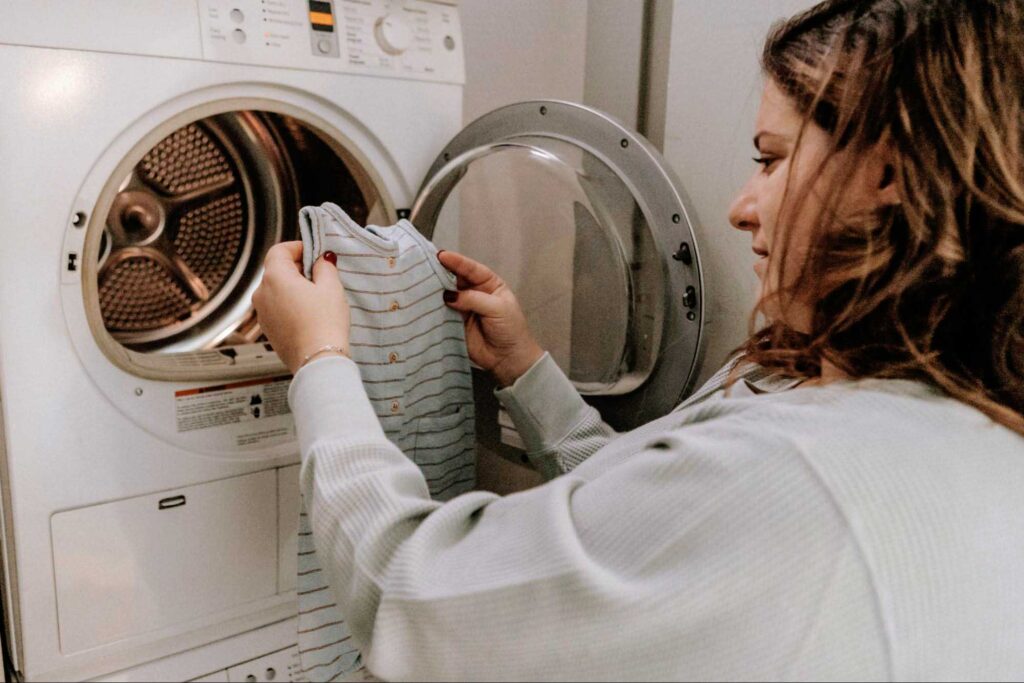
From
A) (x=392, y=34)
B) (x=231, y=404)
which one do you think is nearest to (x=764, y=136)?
(x=392, y=34)

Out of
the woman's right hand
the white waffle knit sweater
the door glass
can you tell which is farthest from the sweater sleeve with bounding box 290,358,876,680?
the door glass

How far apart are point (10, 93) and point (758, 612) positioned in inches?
35.5

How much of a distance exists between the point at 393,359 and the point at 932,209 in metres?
0.57

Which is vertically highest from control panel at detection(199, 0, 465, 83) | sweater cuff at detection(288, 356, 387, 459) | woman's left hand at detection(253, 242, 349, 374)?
control panel at detection(199, 0, 465, 83)

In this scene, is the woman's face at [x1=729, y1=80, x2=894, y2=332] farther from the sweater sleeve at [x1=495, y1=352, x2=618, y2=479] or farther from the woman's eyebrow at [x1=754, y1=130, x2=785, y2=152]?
the sweater sleeve at [x1=495, y1=352, x2=618, y2=479]

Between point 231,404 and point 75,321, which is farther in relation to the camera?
point 231,404

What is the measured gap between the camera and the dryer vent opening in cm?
118

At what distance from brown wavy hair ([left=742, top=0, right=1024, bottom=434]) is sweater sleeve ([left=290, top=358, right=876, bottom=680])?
16 centimetres

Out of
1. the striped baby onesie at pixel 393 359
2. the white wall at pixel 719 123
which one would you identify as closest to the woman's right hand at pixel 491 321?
the striped baby onesie at pixel 393 359

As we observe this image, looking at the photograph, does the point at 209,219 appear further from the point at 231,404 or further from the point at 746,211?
the point at 746,211

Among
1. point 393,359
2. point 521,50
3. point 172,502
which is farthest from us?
point 521,50

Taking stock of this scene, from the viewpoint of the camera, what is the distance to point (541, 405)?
986 millimetres

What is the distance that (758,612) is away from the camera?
0.47m

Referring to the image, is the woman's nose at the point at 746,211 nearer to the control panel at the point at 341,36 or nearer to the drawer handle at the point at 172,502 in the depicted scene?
the control panel at the point at 341,36
